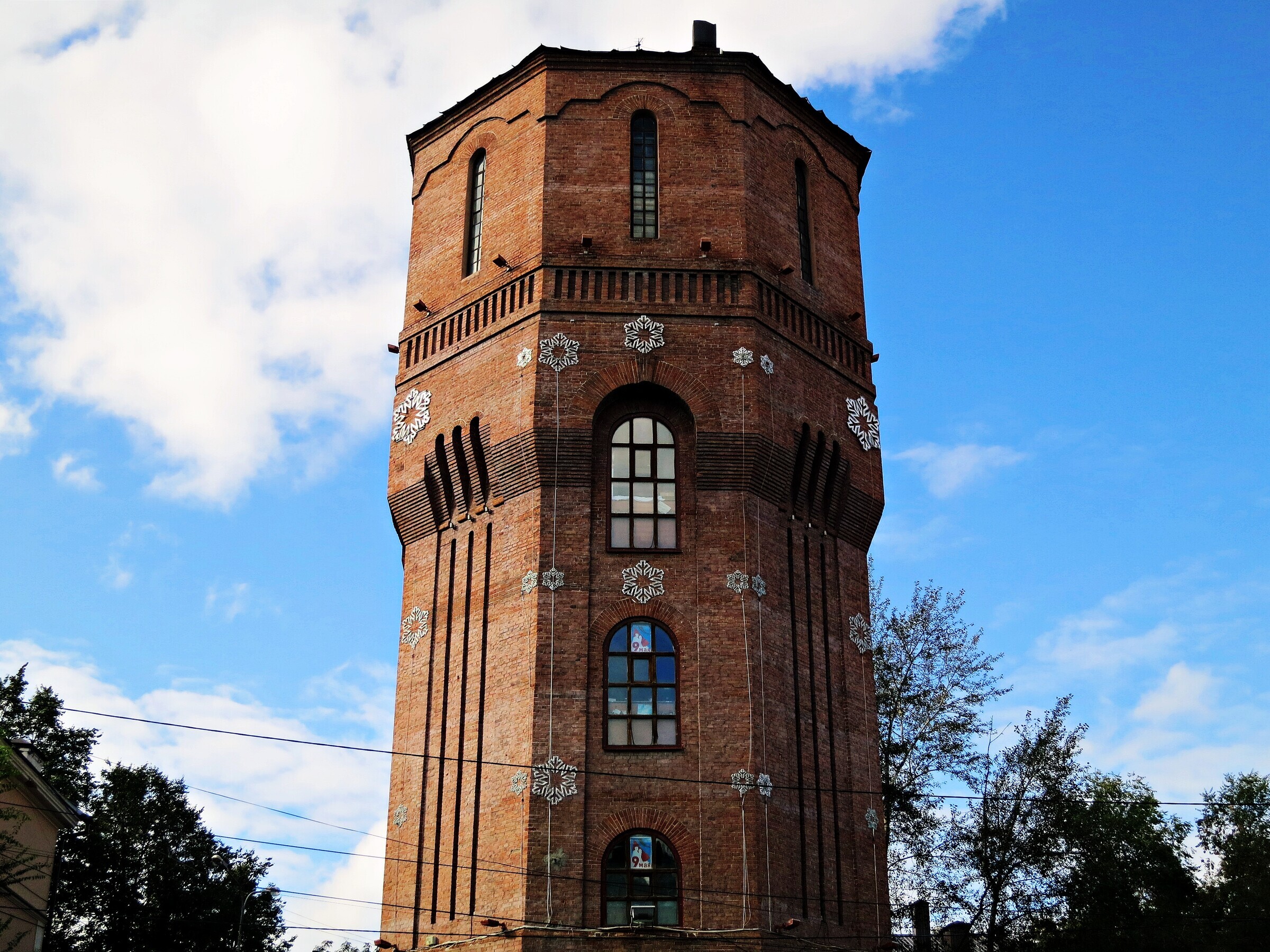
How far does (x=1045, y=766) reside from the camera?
3306 cm

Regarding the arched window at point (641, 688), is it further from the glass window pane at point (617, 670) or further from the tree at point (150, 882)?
the tree at point (150, 882)

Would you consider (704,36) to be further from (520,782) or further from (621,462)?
(520,782)

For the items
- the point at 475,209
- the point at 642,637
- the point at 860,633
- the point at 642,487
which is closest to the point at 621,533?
the point at 642,487

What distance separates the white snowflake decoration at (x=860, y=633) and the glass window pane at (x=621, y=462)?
195 inches

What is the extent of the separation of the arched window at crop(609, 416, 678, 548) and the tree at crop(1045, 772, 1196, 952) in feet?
41.8

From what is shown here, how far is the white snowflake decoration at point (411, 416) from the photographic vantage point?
27906 millimetres

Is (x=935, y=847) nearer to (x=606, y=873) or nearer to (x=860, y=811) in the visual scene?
(x=860, y=811)

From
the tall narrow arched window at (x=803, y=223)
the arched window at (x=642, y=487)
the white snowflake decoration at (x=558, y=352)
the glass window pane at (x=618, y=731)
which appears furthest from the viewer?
the tall narrow arched window at (x=803, y=223)

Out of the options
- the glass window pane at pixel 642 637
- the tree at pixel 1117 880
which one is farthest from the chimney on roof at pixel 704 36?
the tree at pixel 1117 880

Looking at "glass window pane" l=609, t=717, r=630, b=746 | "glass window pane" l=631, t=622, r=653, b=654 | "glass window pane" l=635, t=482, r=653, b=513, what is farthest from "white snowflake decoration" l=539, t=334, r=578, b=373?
"glass window pane" l=609, t=717, r=630, b=746

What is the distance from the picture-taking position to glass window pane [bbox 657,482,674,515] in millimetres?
25719

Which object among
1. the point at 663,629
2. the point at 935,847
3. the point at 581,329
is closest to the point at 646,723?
the point at 663,629

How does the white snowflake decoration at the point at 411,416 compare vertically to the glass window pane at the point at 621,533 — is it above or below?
above

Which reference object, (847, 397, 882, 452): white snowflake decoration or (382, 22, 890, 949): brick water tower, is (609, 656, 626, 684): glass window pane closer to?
(382, 22, 890, 949): brick water tower
